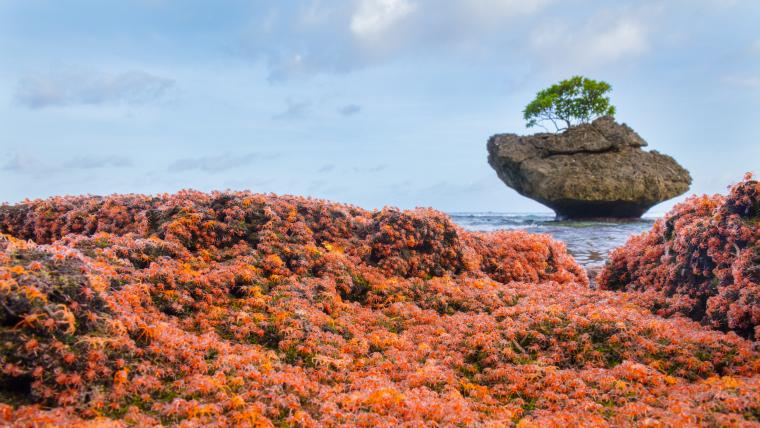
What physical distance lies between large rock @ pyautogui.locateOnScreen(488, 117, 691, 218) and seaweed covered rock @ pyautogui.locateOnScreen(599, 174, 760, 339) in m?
34.6

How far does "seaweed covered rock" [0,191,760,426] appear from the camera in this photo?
352cm

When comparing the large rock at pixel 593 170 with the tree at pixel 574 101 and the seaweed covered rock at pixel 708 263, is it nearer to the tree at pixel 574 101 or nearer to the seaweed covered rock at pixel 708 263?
the tree at pixel 574 101

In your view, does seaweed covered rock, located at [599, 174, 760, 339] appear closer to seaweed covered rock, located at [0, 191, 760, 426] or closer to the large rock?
seaweed covered rock, located at [0, 191, 760, 426]

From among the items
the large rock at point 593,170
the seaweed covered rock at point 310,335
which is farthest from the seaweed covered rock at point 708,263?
the large rock at point 593,170

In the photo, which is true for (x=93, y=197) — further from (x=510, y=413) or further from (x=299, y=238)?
(x=510, y=413)

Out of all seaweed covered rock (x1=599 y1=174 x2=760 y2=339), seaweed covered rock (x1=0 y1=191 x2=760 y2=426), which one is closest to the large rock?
seaweed covered rock (x1=599 y1=174 x2=760 y2=339)

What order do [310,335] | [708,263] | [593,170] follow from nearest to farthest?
[310,335] < [708,263] < [593,170]

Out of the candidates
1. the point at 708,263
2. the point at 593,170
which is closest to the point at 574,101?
the point at 593,170

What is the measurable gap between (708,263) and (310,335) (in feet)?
20.6

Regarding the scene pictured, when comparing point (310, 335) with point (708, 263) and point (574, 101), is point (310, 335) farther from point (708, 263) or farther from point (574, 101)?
point (574, 101)

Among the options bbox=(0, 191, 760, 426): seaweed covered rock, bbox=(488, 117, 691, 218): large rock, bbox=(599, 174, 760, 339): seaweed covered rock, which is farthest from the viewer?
bbox=(488, 117, 691, 218): large rock

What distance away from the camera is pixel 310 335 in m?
5.04

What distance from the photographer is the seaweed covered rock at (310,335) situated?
11.5 feet

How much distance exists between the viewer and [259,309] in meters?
5.58
